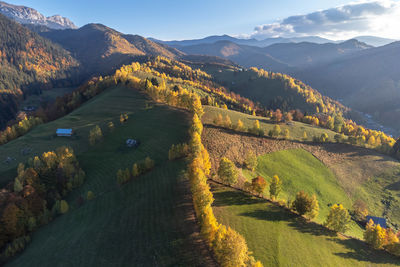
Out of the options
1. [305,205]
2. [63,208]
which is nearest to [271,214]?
[305,205]

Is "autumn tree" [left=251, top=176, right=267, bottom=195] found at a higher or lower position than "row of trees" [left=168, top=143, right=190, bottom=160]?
lower

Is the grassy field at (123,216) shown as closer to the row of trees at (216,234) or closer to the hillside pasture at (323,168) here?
the row of trees at (216,234)

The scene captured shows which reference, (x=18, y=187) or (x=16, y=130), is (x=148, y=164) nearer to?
(x=18, y=187)

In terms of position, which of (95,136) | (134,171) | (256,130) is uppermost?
(256,130)

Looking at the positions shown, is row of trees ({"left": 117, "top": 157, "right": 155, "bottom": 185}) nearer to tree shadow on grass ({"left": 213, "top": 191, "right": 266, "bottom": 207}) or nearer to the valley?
the valley

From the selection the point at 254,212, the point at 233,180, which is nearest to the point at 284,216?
the point at 254,212

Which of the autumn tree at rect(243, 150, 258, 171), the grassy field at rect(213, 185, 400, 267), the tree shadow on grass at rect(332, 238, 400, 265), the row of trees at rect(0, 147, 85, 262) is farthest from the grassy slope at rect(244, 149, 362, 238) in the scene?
the row of trees at rect(0, 147, 85, 262)
